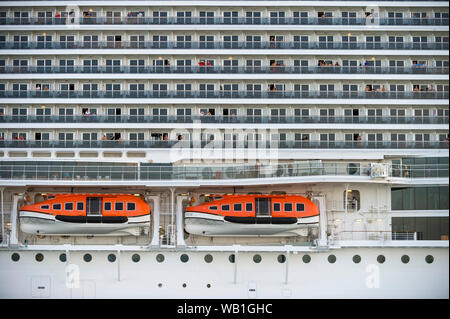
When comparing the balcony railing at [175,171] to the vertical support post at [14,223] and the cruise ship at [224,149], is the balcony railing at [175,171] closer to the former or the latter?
the cruise ship at [224,149]

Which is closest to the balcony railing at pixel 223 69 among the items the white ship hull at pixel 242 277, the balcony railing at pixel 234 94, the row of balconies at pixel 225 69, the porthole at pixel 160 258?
the row of balconies at pixel 225 69

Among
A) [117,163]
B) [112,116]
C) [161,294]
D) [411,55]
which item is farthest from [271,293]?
[411,55]

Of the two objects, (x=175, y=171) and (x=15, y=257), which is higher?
(x=175, y=171)

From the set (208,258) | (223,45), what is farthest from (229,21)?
(208,258)

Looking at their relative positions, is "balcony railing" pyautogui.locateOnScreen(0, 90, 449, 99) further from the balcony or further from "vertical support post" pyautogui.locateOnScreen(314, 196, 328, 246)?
"vertical support post" pyautogui.locateOnScreen(314, 196, 328, 246)

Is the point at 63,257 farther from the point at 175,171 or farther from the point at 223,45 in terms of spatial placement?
the point at 223,45

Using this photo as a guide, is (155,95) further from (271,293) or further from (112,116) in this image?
(271,293)

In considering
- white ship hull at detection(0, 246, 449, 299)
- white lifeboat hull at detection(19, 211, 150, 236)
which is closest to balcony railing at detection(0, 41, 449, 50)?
white lifeboat hull at detection(19, 211, 150, 236)
